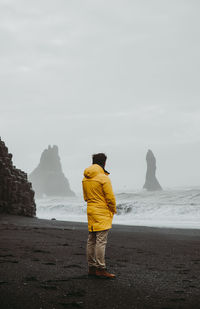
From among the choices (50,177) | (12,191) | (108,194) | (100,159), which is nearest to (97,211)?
(108,194)

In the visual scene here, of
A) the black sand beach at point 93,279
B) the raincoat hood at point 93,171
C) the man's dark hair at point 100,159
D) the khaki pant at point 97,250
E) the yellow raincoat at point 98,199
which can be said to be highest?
the man's dark hair at point 100,159

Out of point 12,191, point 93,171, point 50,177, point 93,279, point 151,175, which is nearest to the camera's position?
point 93,279

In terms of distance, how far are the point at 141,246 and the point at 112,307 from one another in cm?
554

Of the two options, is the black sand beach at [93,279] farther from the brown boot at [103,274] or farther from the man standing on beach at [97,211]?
the man standing on beach at [97,211]

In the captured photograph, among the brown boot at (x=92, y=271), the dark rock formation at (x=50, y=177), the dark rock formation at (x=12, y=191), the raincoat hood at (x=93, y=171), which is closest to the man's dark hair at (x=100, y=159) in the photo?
the raincoat hood at (x=93, y=171)

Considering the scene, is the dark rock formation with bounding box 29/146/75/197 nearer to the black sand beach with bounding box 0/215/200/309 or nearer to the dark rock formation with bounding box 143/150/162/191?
→ the dark rock formation with bounding box 143/150/162/191

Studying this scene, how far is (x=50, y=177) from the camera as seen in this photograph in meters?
151

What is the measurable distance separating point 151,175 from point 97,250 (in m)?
119

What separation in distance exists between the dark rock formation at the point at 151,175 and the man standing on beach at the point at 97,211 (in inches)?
4574

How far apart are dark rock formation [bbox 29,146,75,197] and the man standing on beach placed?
146m

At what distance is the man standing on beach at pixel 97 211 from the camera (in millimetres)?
5207

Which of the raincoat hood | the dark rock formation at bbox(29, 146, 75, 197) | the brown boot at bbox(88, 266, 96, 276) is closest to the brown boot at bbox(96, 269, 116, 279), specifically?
the brown boot at bbox(88, 266, 96, 276)

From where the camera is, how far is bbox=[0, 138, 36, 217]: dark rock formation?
60.2 feet

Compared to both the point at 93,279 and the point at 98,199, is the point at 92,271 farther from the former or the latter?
the point at 98,199
